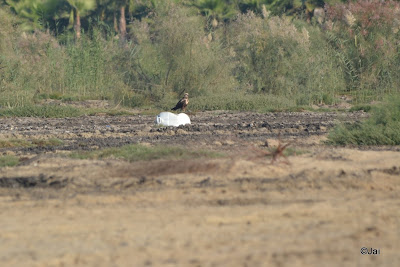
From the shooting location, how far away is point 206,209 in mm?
6223

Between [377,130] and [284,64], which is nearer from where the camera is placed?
[377,130]

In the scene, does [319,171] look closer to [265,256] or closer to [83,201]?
[83,201]

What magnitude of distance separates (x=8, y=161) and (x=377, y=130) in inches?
200

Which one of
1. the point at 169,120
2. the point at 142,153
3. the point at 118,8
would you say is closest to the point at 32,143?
the point at 142,153

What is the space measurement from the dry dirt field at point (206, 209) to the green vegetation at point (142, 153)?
1.08 ft

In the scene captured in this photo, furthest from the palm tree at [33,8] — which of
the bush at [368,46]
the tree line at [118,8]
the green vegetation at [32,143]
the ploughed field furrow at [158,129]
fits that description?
the green vegetation at [32,143]

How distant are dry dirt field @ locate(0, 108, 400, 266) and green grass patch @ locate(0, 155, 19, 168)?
22 centimetres

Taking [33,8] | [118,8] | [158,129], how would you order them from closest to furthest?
[158,129] < [33,8] < [118,8]

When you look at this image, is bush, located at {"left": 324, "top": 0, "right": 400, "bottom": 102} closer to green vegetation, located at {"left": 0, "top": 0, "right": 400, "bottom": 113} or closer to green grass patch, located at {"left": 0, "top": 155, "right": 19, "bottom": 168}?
green vegetation, located at {"left": 0, "top": 0, "right": 400, "bottom": 113}

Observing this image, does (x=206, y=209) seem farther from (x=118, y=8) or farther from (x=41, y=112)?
(x=118, y=8)

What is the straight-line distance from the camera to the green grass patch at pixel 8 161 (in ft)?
30.2

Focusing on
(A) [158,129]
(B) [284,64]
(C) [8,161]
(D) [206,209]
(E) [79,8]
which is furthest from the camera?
(E) [79,8]

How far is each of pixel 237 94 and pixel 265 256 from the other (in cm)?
1409

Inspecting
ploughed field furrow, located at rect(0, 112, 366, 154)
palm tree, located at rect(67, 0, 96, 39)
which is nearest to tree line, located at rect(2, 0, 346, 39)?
palm tree, located at rect(67, 0, 96, 39)
